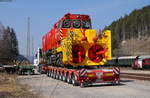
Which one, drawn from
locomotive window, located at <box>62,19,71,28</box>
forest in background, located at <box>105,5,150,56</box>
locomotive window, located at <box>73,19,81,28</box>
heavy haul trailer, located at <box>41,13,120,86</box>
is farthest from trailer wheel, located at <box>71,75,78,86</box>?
forest in background, located at <box>105,5,150,56</box>

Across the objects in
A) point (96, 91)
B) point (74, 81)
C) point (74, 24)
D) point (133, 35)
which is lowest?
point (96, 91)

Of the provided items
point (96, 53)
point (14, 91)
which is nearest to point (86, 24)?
point (96, 53)

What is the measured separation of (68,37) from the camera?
818 inches

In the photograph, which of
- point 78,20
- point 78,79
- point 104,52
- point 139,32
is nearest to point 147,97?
point 78,79

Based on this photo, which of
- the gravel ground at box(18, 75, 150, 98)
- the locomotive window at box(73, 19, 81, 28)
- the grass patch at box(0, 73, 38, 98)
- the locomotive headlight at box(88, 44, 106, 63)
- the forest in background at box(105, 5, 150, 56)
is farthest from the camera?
the forest in background at box(105, 5, 150, 56)

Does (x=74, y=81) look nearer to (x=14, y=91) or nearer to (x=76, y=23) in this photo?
(x=76, y=23)

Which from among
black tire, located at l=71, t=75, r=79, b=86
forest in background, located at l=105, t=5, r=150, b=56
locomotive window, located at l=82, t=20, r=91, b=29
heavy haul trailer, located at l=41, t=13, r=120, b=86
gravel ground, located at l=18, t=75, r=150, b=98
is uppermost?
forest in background, located at l=105, t=5, r=150, b=56

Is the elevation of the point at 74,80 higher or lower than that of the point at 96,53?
lower

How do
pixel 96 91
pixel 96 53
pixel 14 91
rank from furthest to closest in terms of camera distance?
pixel 96 53 → pixel 96 91 → pixel 14 91

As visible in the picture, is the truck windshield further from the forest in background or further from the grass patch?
the forest in background

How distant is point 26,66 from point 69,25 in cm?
1594

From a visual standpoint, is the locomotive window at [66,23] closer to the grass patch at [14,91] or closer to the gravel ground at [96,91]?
the gravel ground at [96,91]

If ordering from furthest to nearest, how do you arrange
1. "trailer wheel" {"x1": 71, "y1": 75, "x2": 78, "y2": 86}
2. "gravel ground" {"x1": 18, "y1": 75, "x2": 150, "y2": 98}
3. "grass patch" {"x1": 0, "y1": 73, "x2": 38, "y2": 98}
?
"trailer wheel" {"x1": 71, "y1": 75, "x2": 78, "y2": 86}, "gravel ground" {"x1": 18, "y1": 75, "x2": 150, "y2": 98}, "grass patch" {"x1": 0, "y1": 73, "x2": 38, "y2": 98}

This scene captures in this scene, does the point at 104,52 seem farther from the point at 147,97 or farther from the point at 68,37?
the point at 147,97
